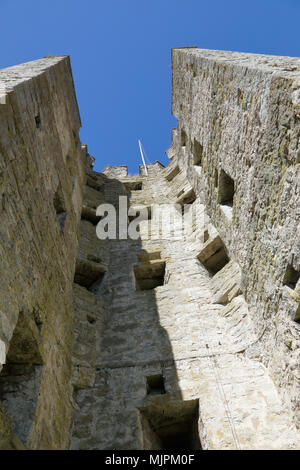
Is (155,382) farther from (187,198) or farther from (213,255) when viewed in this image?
(187,198)

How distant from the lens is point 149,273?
401 inches

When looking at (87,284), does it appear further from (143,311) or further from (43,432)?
(43,432)

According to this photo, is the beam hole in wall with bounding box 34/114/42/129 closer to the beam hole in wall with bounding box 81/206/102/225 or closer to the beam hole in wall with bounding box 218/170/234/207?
the beam hole in wall with bounding box 218/170/234/207

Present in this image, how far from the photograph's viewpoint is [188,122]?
13023mm

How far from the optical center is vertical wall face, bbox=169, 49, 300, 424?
5020mm

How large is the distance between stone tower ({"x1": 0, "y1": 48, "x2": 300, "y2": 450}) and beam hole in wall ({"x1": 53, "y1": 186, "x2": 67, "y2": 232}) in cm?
4

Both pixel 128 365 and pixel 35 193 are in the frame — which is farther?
pixel 128 365

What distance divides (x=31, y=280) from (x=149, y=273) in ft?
17.5

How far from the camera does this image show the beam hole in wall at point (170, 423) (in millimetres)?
5840

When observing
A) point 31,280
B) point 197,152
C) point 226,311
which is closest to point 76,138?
point 197,152

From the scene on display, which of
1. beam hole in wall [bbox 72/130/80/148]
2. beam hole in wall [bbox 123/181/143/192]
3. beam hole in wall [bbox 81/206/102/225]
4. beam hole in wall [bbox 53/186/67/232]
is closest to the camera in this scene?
beam hole in wall [bbox 53/186/67/232]

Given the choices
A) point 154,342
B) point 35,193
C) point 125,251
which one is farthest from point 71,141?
point 154,342

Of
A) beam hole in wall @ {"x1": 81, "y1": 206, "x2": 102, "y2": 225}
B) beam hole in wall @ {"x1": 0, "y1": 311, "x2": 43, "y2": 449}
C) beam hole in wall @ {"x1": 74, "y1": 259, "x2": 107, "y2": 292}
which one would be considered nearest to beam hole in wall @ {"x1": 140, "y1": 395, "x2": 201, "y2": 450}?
beam hole in wall @ {"x1": 0, "y1": 311, "x2": 43, "y2": 449}
